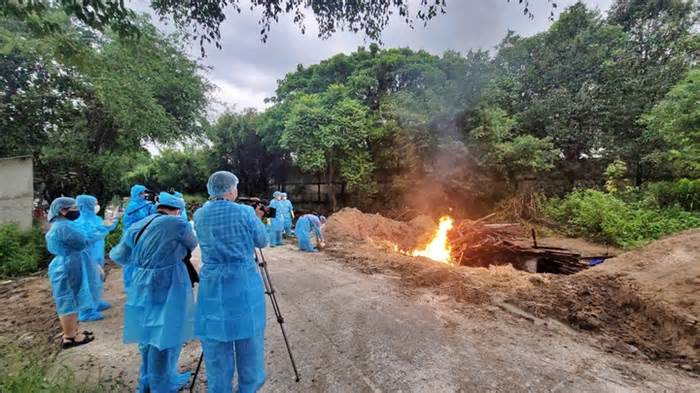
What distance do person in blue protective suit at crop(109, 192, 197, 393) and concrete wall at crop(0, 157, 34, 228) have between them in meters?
7.22

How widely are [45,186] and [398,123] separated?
13182 millimetres

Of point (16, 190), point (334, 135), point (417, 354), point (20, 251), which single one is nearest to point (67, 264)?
point (417, 354)

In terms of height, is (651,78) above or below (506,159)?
above

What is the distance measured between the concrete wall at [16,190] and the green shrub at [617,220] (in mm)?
17029

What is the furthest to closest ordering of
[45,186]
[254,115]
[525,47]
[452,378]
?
[254,115], [525,47], [45,186], [452,378]

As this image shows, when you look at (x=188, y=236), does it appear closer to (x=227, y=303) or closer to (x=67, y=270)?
(x=227, y=303)

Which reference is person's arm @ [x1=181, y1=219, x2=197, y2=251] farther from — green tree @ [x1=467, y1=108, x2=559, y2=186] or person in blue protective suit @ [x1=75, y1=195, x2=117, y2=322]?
green tree @ [x1=467, y1=108, x2=559, y2=186]

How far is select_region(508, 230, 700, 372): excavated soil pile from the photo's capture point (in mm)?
3227

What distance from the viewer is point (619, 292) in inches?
165

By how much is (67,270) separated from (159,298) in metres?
2.05

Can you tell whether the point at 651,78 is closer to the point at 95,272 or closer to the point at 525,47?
the point at 525,47

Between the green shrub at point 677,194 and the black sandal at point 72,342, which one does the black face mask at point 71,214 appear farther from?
the green shrub at point 677,194

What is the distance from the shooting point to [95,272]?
3.86m

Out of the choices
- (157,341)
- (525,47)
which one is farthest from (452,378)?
(525,47)
